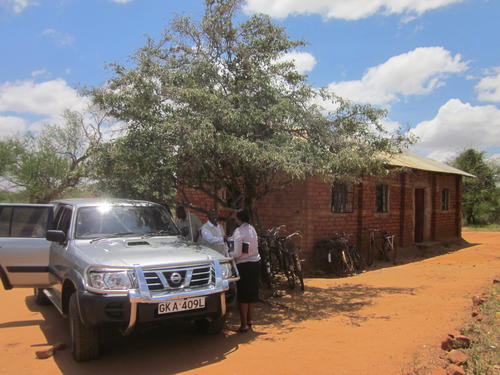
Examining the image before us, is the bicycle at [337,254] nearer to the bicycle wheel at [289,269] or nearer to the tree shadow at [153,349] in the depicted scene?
the bicycle wheel at [289,269]

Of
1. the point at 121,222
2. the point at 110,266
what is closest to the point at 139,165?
the point at 121,222

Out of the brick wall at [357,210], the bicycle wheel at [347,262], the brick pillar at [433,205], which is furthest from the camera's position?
the brick pillar at [433,205]

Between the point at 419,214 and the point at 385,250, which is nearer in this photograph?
the point at 385,250

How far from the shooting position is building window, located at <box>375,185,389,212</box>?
13.4 m

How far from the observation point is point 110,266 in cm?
423

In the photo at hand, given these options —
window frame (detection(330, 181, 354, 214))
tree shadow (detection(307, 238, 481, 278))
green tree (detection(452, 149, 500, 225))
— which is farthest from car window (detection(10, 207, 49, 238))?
green tree (detection(452, 149, 500, 225))

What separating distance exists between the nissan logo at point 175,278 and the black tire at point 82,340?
958mm

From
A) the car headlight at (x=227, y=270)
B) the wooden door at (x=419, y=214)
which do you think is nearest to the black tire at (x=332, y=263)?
the car headlight at (x=227, y=270)

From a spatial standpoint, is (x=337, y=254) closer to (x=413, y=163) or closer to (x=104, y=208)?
(x=413, y=163)

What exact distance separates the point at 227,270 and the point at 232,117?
2.28 m

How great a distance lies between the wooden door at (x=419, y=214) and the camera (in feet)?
53.8

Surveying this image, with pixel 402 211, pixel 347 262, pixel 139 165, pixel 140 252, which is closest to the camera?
pixel 140 252

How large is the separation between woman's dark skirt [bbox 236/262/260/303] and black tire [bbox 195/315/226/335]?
1.45 ft

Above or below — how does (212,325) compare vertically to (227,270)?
below
